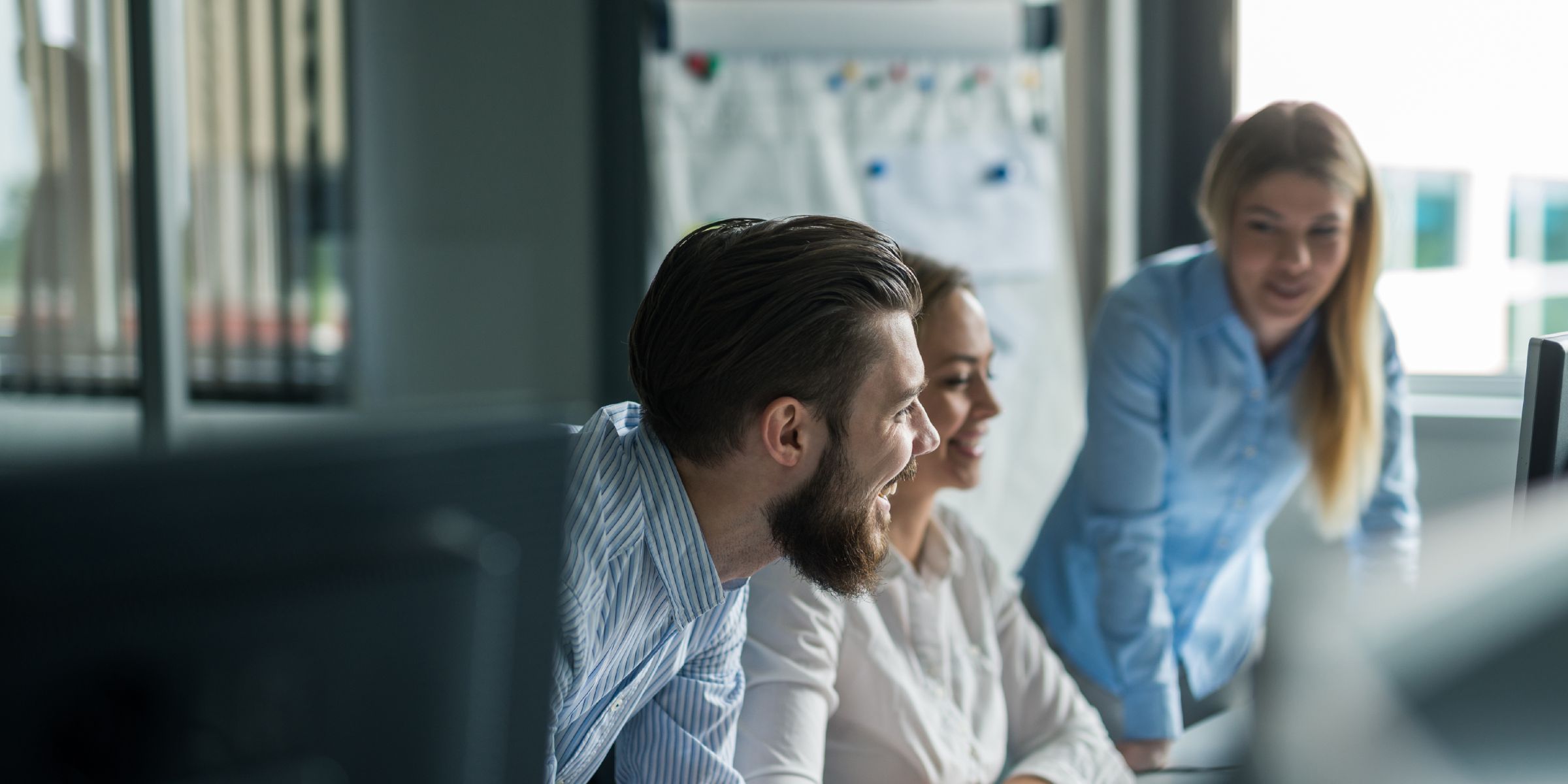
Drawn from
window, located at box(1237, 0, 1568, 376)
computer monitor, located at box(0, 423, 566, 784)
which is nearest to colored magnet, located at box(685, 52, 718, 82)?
window, located at box(1237, 0, 1568, 376)

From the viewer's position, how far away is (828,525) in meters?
1.00

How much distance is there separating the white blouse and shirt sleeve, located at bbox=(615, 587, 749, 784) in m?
0.06

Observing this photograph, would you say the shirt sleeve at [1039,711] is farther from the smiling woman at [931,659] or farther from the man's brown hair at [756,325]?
the man's brown hair at [756,325]

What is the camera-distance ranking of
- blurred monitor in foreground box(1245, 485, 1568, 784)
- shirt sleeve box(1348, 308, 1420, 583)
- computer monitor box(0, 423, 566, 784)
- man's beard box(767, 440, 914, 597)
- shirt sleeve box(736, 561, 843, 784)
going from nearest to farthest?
computer monitor box(0, 423, 566, 784), blurred monitor in foreground box(1245, 485, 1568, 784), man's beard box(767, 440, 914, 597), shirt sleeve box(736, 561, 843, 784), shirt sleeve box(1348, 308, 1420, 583)

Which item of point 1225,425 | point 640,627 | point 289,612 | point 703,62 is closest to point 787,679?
point 640,627

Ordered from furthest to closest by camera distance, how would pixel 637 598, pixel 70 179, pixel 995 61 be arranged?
pixel 995 61, pixel 70 179, pixel 637 598

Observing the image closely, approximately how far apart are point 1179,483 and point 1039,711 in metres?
0.54

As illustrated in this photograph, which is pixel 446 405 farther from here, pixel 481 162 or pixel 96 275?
pixel 96 275

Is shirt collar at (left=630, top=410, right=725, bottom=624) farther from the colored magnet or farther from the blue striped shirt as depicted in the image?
the colored magnet

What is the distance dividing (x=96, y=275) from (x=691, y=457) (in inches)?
91.0

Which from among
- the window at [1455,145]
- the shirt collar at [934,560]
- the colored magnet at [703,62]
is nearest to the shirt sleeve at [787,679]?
the shirt collar at [934,560]

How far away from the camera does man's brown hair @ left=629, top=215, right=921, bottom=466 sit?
942mm

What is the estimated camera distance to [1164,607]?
1655 mm

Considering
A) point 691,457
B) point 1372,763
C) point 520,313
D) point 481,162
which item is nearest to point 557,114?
point 481,162
